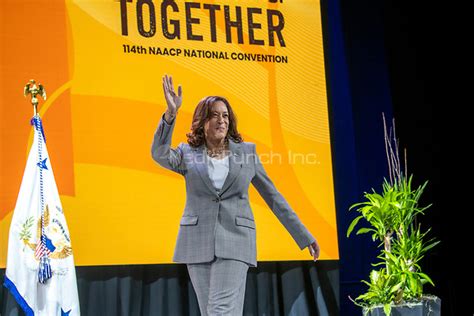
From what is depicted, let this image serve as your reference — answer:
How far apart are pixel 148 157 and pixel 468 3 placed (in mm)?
3037

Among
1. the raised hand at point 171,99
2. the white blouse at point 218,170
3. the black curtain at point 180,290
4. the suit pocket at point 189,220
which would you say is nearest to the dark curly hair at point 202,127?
the white blouse at point 218,170

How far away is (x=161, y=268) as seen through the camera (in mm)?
5188

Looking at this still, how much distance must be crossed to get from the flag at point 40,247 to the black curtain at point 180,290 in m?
0.56

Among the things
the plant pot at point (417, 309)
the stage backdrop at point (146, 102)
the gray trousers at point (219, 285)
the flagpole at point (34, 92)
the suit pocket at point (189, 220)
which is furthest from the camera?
the stage backdrop at point (146, 102)

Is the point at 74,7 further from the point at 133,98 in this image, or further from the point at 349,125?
the point at 349,125

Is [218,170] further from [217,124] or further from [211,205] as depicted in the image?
[217,124]

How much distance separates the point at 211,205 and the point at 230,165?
268 mm

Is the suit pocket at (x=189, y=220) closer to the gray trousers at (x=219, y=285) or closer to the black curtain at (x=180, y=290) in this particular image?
the gray trousers at (x=219, y=285)

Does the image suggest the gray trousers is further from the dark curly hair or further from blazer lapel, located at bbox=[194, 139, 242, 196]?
the dark curly hair

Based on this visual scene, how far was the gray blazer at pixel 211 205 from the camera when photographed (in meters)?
4.20

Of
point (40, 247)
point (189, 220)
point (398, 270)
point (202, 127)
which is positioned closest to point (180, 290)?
point (189, 220)

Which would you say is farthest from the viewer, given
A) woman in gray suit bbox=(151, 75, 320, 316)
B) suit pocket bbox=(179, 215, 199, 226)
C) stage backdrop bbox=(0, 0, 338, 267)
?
stage backdrop bbox=(0, 0, 338, 267)

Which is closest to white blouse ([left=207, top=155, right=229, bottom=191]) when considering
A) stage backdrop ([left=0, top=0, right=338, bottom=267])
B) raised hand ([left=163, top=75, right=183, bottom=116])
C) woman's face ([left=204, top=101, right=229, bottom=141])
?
woman's face ([left=204, top=101, right=229, bottom=141])

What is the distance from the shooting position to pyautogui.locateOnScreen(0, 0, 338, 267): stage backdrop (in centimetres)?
495
